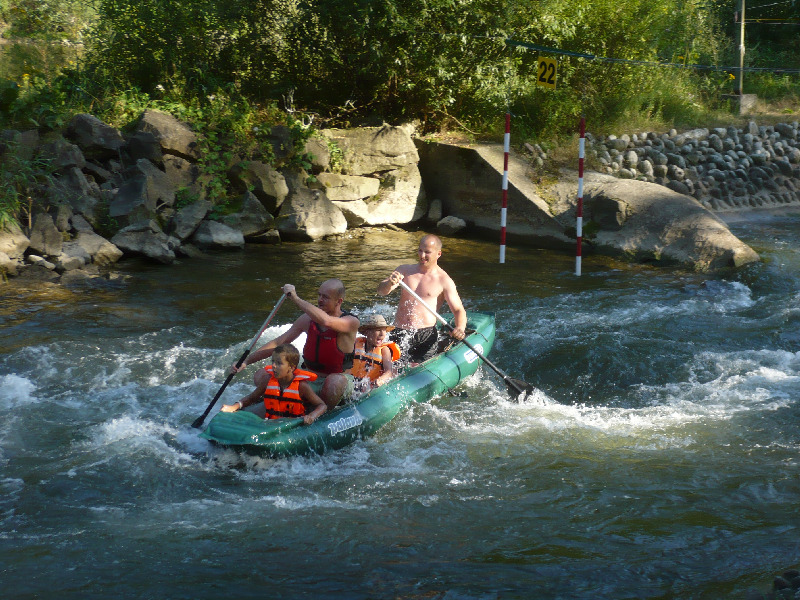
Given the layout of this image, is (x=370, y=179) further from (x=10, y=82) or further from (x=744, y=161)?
(x=744, y=161)

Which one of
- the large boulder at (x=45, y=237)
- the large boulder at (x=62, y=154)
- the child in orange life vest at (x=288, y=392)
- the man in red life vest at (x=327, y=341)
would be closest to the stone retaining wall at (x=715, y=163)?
the large boulder at (x=62, y=154)

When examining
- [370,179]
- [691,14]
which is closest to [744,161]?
[691,14]

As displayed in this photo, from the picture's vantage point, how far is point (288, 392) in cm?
507

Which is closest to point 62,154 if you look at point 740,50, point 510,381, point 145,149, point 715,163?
point 145,149

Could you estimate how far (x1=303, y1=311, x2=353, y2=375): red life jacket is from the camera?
5.43 m

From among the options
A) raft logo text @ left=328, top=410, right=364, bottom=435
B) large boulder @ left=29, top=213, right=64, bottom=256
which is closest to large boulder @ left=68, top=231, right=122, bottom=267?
large boulder @ left=29, top=213, right=64, bottom=256

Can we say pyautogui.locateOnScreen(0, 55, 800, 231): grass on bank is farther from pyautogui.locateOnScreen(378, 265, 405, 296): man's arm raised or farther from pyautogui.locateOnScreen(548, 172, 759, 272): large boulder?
pyautogui.locateOnScreen(378, 265, 405, 296): man's arm raised

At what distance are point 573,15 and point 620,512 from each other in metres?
10.4

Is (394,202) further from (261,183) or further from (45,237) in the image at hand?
(45,237)

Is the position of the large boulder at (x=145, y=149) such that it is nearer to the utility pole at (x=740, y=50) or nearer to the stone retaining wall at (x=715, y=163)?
→ the stone retaining wall at (x=715, y=163)

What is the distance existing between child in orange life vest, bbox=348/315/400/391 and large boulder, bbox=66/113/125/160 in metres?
6.52

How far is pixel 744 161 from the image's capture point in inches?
544

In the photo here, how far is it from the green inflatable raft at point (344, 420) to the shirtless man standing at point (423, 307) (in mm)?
207

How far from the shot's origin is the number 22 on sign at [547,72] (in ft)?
33.6
